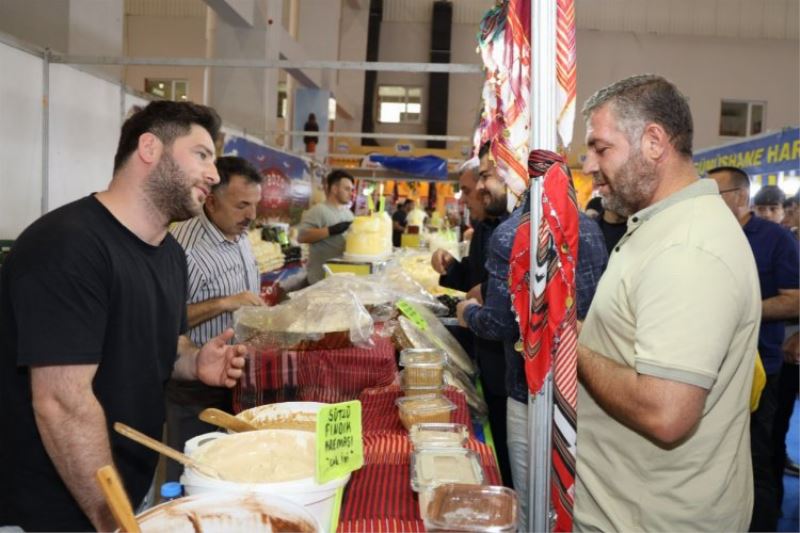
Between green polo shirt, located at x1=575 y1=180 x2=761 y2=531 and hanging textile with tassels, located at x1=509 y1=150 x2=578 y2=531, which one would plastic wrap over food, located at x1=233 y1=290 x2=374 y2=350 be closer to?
green polo shirt, located at x1=575 y1=180 x2=761 y2=531

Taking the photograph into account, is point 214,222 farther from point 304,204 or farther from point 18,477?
point 304,204

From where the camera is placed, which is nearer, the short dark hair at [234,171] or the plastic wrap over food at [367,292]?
the plastic wrap over food at [367,292]

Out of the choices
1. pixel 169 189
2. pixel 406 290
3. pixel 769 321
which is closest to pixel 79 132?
pixel 406 290

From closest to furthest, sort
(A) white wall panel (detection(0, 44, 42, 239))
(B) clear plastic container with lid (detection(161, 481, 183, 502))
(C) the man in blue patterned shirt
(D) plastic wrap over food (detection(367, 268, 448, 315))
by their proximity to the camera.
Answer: (B) clear plastic container with lid (detection(161, 481, 183, 502))
(C) the man in blue patterned shirt
(D) plastic wrap over food (detection(367, 268, 448, 315))
(A) white wall panel (detection(0, 44, 42, 239))

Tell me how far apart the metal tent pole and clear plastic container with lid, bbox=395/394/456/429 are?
625mm

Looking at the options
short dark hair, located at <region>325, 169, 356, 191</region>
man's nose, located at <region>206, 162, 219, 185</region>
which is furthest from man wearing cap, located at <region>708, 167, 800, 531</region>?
short dark hair, located at <region>325, 169, 356, 191</region>

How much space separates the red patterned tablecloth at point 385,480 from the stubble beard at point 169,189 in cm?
89

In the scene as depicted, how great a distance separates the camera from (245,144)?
295 inches

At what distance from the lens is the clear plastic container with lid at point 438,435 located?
1777 mm

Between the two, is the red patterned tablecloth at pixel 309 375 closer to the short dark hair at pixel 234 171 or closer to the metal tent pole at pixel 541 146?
the metal tent pole at pixel 541 146

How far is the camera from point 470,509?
51.8 inches

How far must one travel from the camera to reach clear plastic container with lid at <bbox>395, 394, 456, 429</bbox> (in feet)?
6.75

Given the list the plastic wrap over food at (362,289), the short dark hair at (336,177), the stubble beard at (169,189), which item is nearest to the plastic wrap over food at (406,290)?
the plastic wrap over food at (362,289)

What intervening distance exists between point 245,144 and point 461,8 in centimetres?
1599
